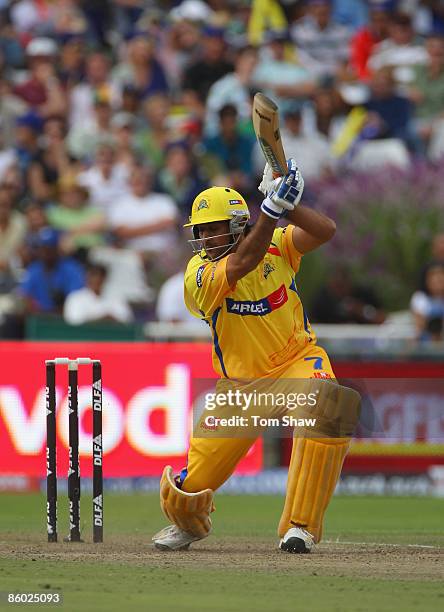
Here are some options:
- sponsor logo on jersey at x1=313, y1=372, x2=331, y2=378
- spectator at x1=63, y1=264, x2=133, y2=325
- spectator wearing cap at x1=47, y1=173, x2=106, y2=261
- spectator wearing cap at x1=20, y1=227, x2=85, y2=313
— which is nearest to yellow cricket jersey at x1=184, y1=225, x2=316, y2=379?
sponsor logo on jersey at x1=313, y1=372, x2=331, y2=378

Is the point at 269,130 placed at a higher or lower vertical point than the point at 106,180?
lower

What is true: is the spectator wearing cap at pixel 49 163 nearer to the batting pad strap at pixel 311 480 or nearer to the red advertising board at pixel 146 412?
the red advertising board at pixel 146 412

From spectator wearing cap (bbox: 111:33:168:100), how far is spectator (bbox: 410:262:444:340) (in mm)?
5612

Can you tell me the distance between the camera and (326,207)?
50.1ft

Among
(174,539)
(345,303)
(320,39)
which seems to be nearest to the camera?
(174,539)

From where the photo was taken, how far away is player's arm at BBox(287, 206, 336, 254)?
820 cm

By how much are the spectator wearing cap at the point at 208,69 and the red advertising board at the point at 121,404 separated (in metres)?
5.22

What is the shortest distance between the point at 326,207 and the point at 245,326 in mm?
7017

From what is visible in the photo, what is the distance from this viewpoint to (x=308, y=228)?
27.1 ft

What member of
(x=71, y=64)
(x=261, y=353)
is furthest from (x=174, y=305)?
(x=261, y=353)

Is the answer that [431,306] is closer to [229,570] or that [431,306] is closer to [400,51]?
[400,51]

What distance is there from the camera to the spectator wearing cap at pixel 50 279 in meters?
15.3

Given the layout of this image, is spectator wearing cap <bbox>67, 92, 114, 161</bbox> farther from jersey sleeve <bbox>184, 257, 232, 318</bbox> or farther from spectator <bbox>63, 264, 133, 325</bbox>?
jersey sleeve <bbox>184, 257, 232, 318</bbox>

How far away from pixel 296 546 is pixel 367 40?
11172mm
